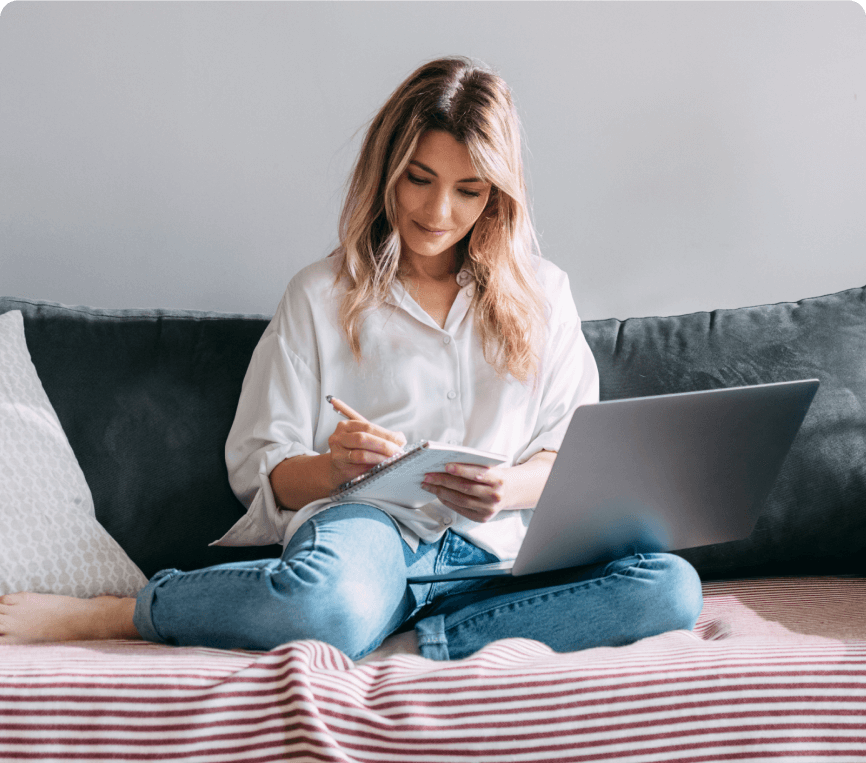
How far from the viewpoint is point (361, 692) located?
2.44ft

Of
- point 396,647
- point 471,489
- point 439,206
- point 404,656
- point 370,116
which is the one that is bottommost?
point 396,647

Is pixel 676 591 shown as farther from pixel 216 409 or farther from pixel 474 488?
pixel 216 409

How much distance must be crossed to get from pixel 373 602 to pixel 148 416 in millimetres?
591

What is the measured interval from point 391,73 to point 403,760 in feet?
4.79

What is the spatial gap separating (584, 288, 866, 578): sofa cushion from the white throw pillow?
0.92 meters

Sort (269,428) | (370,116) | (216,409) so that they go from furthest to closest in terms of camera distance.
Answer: (370,116) → (216,409) → (269,428)

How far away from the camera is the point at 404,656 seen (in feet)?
2.91

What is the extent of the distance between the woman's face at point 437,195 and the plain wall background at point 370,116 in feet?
1.52

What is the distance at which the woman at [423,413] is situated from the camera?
103cm

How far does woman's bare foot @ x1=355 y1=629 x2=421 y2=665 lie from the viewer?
3.39 feet

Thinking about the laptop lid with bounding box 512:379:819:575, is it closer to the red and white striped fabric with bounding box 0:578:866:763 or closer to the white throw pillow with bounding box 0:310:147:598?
the red and white striped fabric with bounding box 0:578:866:763

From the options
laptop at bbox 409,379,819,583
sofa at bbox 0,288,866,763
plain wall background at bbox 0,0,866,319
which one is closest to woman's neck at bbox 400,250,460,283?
sofa at bbox 0,288,866,763

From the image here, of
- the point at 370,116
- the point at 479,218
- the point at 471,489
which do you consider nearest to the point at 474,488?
the point at 471,489

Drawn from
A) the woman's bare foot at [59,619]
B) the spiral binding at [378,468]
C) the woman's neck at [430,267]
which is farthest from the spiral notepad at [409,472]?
the woman's neck at [430,267]
